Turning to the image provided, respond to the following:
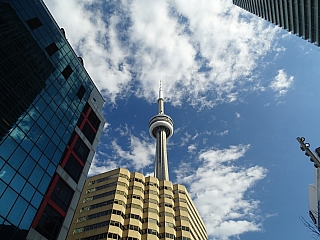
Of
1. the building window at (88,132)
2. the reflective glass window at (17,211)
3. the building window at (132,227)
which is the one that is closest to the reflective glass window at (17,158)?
the reflective glass window at (17,211)

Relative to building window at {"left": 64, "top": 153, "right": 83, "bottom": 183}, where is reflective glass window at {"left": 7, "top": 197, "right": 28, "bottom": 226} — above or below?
below

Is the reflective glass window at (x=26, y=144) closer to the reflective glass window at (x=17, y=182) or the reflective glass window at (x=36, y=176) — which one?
the reflective glass window at (x=36, y=176)

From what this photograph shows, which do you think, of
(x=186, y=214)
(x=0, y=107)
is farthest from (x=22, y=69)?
(x=186, y=214)

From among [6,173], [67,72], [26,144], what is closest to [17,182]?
[6,173]

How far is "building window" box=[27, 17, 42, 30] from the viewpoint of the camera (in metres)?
34.3

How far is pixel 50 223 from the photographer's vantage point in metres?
29.1

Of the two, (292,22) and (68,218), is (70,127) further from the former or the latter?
(292,22)

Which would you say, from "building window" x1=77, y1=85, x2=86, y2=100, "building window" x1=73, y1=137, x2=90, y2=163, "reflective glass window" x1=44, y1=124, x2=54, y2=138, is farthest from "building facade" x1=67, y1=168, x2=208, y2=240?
"reflective glass window" x1=44, y1=124, x2=54, y2=138

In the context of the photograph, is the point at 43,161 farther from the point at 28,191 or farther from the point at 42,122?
the point at 42,122

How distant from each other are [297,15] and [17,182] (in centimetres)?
4813

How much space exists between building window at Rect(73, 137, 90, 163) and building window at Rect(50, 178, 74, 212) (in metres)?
5.42

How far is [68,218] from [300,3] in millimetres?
46289

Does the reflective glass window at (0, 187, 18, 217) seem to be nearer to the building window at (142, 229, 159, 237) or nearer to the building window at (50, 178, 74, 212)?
the building window at (50, 178, 74, 212)

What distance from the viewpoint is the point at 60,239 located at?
29719 mm
